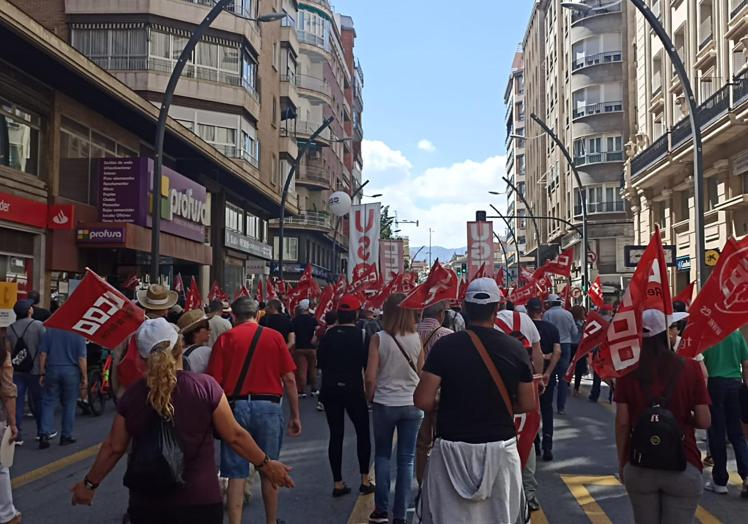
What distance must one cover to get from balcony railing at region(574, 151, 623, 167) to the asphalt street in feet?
140

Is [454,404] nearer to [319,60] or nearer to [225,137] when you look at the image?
[225,137]

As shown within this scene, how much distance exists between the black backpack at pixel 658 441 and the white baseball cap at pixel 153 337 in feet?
7.56

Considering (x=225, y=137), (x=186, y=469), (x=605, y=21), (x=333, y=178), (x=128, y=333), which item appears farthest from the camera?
(x=333, y=178)

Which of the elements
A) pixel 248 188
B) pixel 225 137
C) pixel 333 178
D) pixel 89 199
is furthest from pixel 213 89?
pixel 333 178

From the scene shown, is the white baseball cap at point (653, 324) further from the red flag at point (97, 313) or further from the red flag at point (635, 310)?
the red flag at point (97, 313)

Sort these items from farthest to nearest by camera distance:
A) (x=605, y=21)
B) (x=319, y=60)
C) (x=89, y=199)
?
(x=319, y=60) < (x=605, y=21) < (x=89, y=199)

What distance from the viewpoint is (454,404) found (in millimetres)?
4035

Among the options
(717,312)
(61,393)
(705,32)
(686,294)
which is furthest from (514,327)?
(705,32)

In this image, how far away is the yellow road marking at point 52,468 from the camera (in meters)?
7.82

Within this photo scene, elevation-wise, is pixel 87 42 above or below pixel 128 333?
above

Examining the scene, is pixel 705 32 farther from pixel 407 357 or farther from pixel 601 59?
pixel 407 357

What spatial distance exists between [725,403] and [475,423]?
14.3 feet

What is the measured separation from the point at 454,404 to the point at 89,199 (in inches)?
753

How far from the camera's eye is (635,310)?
4.41 metres
